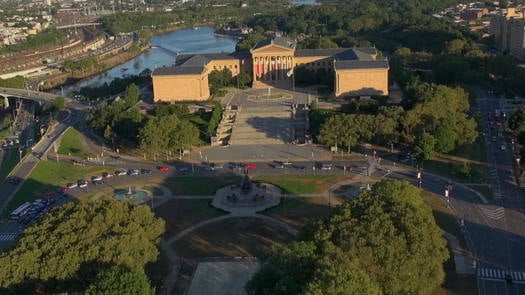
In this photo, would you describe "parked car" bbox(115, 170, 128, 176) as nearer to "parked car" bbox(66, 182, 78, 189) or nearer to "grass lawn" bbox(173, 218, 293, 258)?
"parked car" bbox(66, 182, 78, 189)

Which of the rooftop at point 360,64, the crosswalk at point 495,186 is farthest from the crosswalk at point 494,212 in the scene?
the rooftop at point 360,64

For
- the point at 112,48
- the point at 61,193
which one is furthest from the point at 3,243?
the point at 112,48

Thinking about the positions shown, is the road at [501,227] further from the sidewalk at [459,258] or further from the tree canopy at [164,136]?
the tree canopy at [164,136]

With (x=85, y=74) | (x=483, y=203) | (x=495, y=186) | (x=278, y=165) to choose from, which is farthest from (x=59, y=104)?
(x=483, y=203)

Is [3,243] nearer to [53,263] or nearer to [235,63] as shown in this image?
[53,263]

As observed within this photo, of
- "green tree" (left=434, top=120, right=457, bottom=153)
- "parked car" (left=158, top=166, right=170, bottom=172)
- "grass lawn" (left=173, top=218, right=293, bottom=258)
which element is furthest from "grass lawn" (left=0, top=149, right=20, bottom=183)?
"green tree" (left=434, top=120, right=457, bottom=153)

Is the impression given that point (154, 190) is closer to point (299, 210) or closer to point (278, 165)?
point (278, 165)
